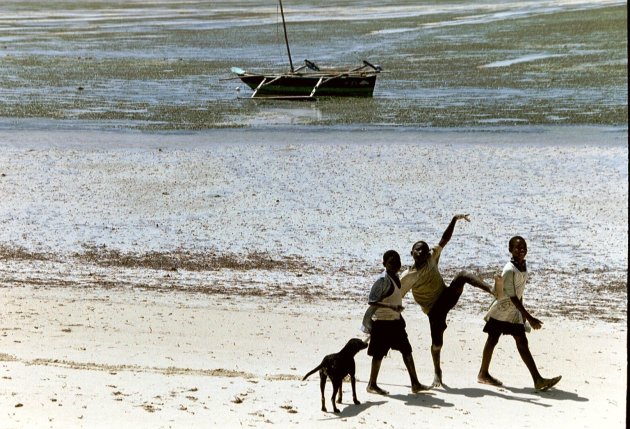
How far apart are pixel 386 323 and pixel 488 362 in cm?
92

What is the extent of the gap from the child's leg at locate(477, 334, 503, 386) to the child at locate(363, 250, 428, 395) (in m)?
Result: 0.56

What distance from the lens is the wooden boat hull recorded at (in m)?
30.7

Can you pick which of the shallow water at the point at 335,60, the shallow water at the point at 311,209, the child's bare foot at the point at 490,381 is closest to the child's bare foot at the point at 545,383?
the child's bare foot at the point at 490,381

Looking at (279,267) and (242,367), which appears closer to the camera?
(242,367)

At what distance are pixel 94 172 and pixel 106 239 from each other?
491cm

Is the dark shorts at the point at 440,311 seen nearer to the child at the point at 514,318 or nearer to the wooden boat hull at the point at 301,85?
the child at the point at 514,318

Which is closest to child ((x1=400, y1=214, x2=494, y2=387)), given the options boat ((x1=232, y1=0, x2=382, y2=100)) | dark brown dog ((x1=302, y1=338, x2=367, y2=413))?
dark brown dog ((x1=302, y1=338, x2=367, y2=413))

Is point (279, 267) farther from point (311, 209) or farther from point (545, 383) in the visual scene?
point (545, 383)

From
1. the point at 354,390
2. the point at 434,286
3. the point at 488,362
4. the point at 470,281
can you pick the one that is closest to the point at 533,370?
the point at 488,362

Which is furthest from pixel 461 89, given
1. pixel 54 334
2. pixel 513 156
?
pixel 54 334

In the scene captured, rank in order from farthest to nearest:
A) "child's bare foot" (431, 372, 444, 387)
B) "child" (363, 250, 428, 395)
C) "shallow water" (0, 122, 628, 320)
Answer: "shallow water" (0, 122, 628, 320)
"child's bare foot" (431, 372, 444, 387)
"child" (363, 250, 428, 395)

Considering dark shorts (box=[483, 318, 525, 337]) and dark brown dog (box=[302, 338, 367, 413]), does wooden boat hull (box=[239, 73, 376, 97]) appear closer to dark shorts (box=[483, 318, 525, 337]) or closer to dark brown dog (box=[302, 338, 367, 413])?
dark shorts (box=[483, 318, 525, 337])

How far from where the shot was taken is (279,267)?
13.8 m

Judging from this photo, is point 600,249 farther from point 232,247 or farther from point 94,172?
point 94,172
